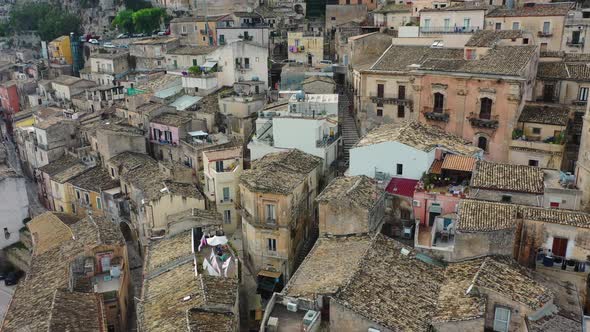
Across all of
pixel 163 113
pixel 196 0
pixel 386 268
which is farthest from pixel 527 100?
pixel 196 0

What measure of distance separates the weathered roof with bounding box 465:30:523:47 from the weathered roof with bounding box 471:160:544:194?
47.4 ft

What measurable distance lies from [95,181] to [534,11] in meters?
40.3

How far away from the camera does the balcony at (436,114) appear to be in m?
40.5

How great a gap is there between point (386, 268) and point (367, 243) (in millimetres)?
2659

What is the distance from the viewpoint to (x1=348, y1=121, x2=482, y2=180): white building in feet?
106

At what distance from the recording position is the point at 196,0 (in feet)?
267

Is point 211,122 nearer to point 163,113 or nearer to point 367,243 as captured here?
point 163,113

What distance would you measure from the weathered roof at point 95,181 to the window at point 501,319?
31.9 meters

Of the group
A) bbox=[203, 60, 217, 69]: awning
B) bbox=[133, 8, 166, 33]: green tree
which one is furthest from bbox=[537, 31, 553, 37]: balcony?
bbox=[133, 8, 166, 33]: green tree

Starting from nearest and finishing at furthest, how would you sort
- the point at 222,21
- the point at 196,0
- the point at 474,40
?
the point at 474,40, the point at 222,21, the point at 196,0

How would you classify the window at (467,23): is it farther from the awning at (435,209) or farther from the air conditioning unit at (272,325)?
the air conditioning unit at (272,325)

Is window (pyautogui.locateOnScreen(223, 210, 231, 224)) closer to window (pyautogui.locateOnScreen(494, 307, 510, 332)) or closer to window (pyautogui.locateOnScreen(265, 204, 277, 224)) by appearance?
window (pyautogui.locateOnScreen(265, 204, 277, 224))

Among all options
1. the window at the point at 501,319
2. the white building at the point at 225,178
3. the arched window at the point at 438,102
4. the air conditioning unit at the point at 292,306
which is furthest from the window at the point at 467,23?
the air conditioning unit at the point at 292,306

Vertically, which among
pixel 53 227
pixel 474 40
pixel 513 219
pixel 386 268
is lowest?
pixel 53 227
